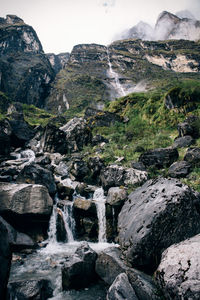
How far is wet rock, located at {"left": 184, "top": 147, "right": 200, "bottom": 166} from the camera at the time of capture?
1438 cm

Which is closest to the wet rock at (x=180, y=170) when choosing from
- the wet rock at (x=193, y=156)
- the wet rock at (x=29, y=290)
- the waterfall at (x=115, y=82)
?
the wet rock at (x=193, y=156)

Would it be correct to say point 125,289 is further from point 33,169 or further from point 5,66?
point 5,66

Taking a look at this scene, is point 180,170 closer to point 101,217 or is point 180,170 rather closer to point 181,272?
point 101,217

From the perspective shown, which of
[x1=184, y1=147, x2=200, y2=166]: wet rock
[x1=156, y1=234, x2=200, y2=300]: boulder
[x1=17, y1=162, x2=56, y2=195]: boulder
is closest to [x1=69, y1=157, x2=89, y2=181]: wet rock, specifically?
[x1=17, y1=162, x2=56, y2=195]: boulder

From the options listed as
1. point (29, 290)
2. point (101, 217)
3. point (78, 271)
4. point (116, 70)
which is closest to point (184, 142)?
point (101, 217)

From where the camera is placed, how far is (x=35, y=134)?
3644cm

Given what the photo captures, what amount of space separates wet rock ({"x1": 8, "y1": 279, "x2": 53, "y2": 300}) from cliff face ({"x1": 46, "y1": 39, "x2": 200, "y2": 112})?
264 feet

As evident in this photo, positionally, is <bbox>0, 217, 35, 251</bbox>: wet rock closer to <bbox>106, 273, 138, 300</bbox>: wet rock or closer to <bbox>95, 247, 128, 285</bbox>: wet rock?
<bbox>95, 247, 128, 285</bbox>: wet rock

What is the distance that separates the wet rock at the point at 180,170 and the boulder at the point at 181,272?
740 centimetres

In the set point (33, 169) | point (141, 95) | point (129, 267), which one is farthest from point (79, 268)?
point (141, 95)

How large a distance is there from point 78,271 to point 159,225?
4001 mm

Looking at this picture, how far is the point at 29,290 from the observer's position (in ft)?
23.5

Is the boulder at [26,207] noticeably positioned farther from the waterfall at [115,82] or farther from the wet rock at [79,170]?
the waterfall at [115,82]

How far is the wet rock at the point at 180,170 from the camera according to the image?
1386cm
